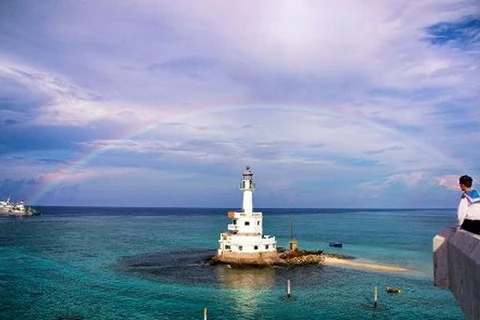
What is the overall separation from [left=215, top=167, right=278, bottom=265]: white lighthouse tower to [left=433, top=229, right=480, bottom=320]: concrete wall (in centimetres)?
6356

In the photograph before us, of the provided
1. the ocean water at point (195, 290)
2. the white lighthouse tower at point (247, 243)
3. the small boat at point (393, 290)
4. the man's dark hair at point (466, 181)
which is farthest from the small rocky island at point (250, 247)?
the man's dark hair at point (466, 181)

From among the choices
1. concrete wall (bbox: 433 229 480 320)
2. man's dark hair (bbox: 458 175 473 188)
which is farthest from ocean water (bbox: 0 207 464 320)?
concrete wall (bbox: 433 229 480 320)

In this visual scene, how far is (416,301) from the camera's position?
161 ft

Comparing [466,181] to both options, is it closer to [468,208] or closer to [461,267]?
[468,208]

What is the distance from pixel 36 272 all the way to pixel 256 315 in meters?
39.7

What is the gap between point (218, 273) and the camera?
65.0 metres

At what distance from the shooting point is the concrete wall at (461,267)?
4.93 metres

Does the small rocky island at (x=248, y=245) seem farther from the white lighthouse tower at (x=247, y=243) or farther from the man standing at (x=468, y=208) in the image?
the man standing at (x=468, y=208)

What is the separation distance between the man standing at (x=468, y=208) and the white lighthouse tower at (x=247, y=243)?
6278cm

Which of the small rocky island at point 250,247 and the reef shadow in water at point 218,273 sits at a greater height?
the small rocky island at point 250,247

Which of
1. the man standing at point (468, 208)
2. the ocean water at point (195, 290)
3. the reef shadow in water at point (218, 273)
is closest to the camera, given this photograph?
the man standing at point (468, 208)

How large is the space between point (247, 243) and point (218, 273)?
8.38 metres

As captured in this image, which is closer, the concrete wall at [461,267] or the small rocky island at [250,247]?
the concrete wall at [461,267]

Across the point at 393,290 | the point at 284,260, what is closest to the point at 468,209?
the point at 393,290
